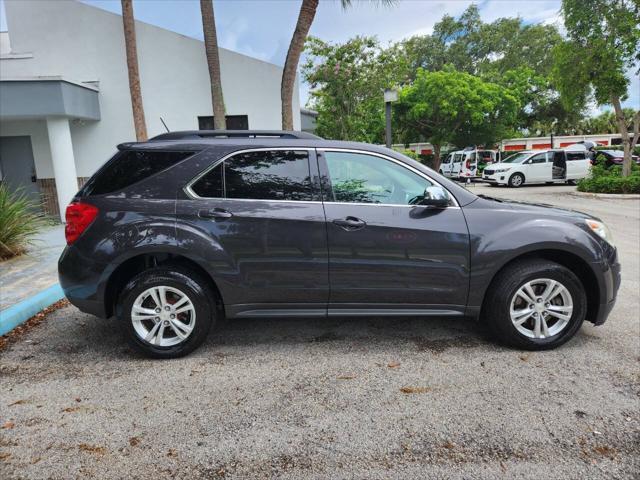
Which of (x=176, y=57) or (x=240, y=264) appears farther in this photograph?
(x=176, y=57)

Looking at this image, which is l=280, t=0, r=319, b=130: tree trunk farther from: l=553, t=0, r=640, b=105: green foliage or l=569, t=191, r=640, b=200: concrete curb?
l=569, t=191, r=640, b=200: concrete curb

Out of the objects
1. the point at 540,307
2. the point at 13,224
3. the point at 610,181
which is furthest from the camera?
the point at 610,181

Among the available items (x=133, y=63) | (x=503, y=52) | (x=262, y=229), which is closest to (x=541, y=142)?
(x=503, y=52)

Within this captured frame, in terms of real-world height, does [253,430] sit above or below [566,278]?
below

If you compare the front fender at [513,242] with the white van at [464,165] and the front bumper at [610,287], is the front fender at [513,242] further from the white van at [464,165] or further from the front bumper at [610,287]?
the white van at [464,165]

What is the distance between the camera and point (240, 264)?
3.52m

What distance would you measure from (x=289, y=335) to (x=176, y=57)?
9330 mm

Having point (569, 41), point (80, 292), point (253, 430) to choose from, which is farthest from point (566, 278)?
point (569, 41)

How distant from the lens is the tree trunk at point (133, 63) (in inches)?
388

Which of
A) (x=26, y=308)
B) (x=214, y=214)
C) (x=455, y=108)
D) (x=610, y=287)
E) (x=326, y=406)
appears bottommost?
(x=326, y=406)

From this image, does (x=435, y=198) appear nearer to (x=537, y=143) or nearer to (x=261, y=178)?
(x=261, y=178)

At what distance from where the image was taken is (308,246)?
11.5ft

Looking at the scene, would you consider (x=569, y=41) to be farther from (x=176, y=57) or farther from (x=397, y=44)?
(x=176, y=57)

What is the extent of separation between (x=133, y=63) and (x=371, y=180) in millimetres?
8632
